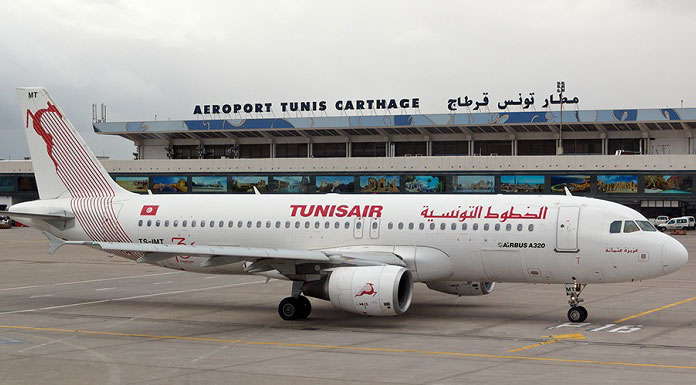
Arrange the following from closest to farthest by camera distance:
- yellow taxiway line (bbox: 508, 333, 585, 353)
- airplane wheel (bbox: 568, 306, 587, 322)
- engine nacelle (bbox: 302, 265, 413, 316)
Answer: yellow taxiway line (bbox: 508, 333, 585, 353), engine nacelle (bbox: 302, 265, 413, 316), airplane wheel (bbox: 568, 306, 587, 322)

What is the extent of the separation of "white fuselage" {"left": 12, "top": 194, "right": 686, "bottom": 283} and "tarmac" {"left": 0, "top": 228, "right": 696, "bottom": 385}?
194 cm

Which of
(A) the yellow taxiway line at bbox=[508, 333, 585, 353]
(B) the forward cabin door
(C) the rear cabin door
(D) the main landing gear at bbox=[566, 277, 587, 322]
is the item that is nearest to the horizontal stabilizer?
(C) the rear cabin door

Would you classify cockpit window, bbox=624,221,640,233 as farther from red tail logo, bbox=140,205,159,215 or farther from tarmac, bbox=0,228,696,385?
red tail logo, bbox=140,205,159,215

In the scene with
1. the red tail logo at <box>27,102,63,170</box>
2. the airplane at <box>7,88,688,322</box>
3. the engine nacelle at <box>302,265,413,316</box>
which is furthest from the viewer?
the red tail logo at <box>27,102,63,170</box>

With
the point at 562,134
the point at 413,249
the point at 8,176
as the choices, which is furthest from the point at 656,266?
the point at 8,176

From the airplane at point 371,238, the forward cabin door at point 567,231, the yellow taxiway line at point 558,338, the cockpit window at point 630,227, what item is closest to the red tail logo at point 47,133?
the airplane at point 371,238

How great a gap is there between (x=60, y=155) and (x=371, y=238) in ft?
47.5

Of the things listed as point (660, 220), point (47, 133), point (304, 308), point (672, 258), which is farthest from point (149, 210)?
point (660, 220)

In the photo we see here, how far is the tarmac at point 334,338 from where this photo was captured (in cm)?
2020

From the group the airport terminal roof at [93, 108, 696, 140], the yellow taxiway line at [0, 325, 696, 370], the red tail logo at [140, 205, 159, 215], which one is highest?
the airport terminal roof at [93, 108, 696, 140]

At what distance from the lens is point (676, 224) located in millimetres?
98438

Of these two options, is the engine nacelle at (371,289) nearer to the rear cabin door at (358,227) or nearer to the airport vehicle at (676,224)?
the rear cabin door at (358,227)

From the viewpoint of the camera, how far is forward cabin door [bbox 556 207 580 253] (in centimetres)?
2855

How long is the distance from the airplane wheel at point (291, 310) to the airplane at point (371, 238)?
0.04 m
